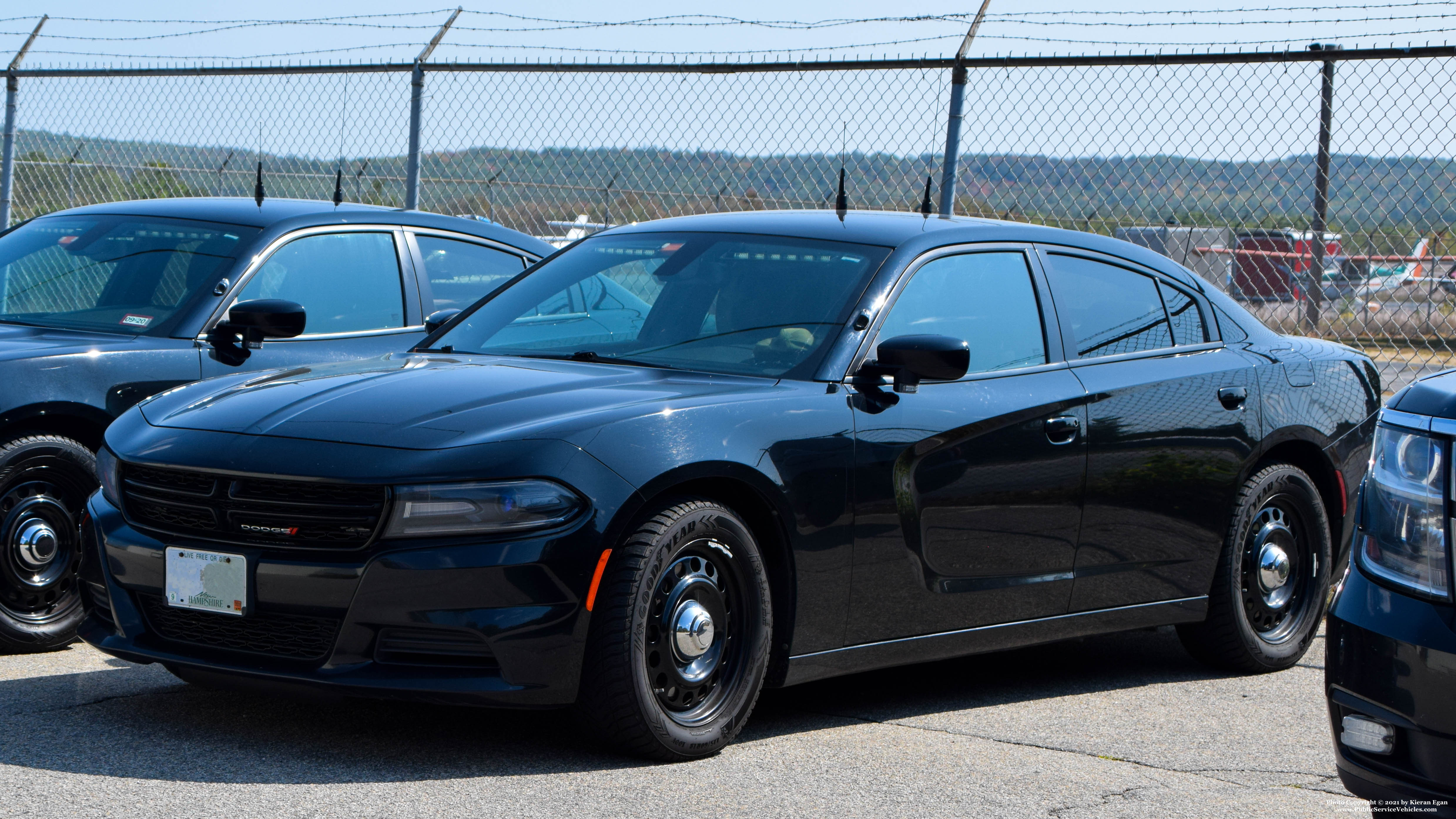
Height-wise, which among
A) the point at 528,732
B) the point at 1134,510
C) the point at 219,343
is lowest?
the point at 528,732

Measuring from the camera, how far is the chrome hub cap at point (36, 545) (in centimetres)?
552

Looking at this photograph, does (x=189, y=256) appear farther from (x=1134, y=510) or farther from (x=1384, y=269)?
(x=1384, y=269)

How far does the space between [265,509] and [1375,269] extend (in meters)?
7.27

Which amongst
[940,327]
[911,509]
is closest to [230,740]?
[911,509]

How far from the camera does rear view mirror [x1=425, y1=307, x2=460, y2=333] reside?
586 centimetres

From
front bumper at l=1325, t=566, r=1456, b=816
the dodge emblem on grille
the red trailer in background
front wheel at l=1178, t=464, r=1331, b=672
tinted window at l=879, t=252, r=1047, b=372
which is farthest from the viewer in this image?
the red trailer in background

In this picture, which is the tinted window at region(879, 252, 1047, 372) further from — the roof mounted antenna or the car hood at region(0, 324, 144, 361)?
the car hood at region(0, 324, 144, 361)

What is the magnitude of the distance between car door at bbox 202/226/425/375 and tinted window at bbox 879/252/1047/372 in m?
2.36

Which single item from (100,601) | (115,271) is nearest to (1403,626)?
(100,601)

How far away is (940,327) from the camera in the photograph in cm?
534

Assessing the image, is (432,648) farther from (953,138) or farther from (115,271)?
(953,138)

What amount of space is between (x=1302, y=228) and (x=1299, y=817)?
4225mm

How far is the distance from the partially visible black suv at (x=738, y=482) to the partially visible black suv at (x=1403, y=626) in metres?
1.60

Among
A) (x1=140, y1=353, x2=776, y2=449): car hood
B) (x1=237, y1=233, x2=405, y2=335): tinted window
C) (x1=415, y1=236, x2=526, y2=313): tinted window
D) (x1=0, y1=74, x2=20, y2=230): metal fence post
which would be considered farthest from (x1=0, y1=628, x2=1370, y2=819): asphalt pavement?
(x1=0, y1=74, x2=20, y2=230): metal fence post
